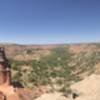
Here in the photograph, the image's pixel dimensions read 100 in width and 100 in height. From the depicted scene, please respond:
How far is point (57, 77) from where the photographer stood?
6869cm

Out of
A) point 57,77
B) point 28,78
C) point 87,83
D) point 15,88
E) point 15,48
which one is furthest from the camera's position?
point 15,48

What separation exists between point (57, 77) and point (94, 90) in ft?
104

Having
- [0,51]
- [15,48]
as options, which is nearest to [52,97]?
[0,51]

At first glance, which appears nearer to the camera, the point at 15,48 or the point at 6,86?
the point at 6,86

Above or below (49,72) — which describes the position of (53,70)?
below

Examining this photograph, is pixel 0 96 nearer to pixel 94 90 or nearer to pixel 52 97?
pixel 52 97

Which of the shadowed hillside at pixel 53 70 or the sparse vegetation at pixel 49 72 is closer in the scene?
the sparse vegetation at pixel 49 72

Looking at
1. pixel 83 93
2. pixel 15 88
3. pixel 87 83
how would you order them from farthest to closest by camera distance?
pixel 87 83 < pixel 83 93 < pixel 15 88

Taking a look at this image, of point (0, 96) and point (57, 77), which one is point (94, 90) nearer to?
point (0, 96)

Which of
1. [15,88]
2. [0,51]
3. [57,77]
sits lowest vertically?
[57,77]

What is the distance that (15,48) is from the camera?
528ft

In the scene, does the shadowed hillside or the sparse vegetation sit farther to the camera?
the shadowed hillside

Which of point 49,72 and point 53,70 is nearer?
point 49,72

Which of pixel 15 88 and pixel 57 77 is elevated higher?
pixel 15 88
